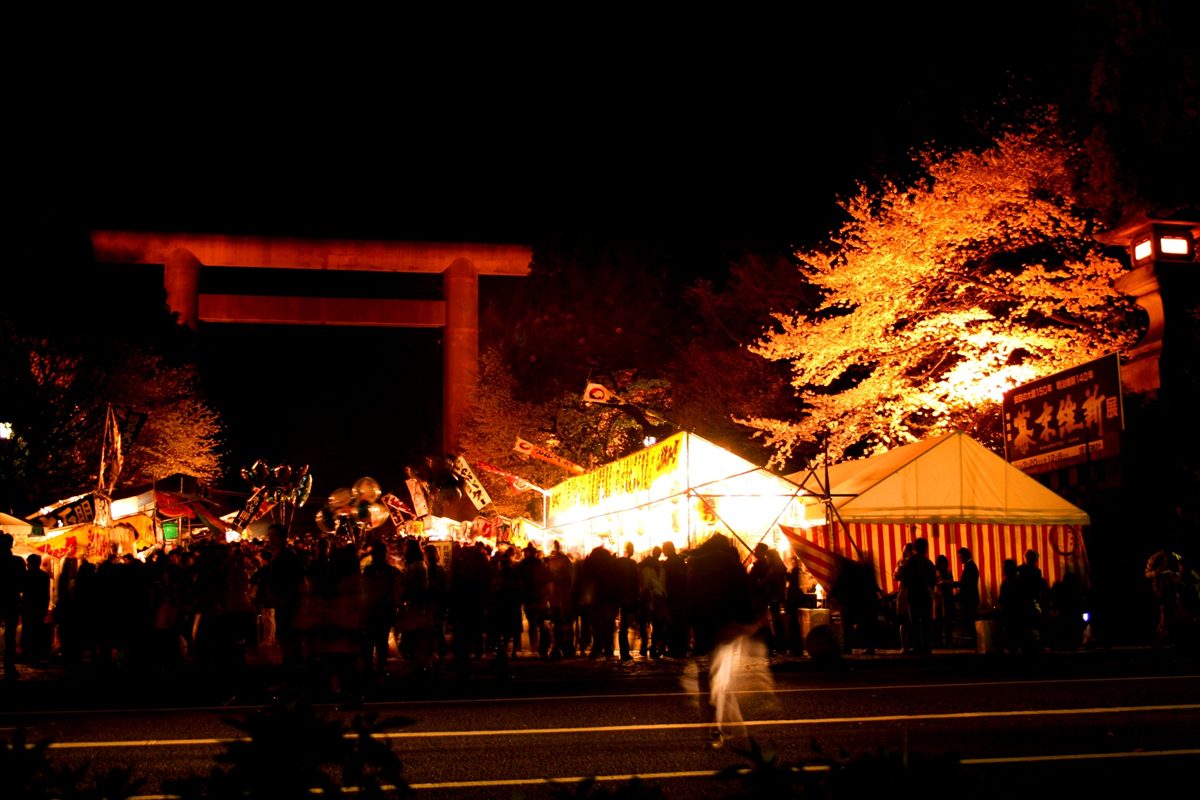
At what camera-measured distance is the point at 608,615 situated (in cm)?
1720

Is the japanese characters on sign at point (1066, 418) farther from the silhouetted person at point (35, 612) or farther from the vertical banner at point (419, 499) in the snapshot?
the vertical banner at point (419, 499)

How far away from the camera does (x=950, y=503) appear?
59.0 ft

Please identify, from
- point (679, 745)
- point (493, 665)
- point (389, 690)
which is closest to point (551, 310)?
point (493, 665)

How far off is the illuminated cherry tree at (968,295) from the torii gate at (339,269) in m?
17.6

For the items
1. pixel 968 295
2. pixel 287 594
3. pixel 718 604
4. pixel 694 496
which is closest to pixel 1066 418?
pixel 968 295

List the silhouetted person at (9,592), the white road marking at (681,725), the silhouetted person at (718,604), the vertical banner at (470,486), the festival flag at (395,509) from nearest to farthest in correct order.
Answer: the silhouetted person at (718,604) < the white road marking at (681,725) < the silhouetted person at (9,592) < the vertical banner at (470,486) < the festival flag at (395,509)

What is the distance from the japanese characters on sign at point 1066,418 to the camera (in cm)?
1795

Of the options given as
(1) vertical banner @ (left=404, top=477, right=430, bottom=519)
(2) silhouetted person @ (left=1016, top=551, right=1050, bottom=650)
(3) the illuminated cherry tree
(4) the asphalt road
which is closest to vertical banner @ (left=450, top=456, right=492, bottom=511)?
(1) vertical banner @ (left=404, top=477, right=430, bottom=519)

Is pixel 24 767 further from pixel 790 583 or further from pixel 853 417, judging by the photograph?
pixel 853 417

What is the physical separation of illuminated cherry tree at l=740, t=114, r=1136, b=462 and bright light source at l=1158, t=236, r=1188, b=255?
15.2 feet

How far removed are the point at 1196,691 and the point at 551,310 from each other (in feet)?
115

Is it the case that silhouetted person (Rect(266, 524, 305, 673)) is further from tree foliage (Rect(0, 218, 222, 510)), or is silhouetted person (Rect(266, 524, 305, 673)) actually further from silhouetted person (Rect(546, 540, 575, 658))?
tree foliage (Rect(0, 218, 222, 510))

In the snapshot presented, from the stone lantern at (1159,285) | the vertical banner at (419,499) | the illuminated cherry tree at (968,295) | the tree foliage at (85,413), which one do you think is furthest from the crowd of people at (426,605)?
the tree foliage at (85,413)

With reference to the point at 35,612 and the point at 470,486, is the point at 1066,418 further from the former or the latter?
the point at 35,612
